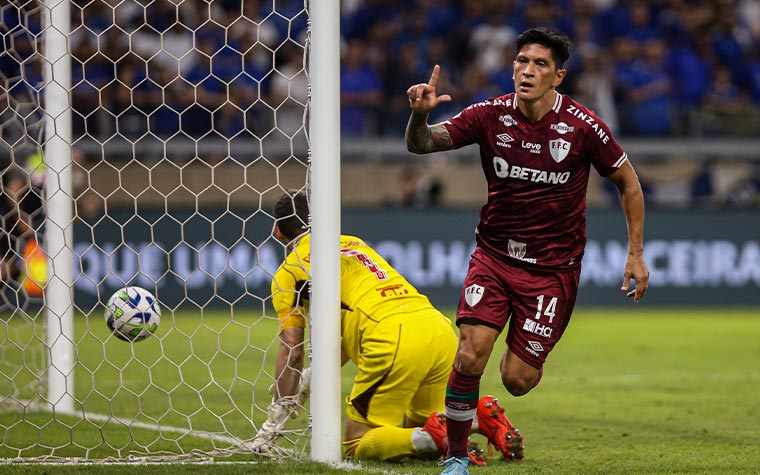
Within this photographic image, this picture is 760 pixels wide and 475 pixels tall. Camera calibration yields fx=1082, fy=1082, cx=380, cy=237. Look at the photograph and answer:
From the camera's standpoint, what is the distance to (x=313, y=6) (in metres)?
5.24

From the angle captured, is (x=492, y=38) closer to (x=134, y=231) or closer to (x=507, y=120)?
(x=134, y=231)

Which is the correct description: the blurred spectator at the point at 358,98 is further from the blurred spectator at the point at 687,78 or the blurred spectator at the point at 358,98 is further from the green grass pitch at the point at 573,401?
the blurred spectator at the point at 687,78

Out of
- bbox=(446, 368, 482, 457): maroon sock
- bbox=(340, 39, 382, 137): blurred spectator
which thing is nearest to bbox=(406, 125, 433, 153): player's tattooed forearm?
bbox=(446, 368, 482, 457): maroon sock

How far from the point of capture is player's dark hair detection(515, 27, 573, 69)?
5.03 meters

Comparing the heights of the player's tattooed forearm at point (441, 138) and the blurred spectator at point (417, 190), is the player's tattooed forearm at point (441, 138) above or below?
above

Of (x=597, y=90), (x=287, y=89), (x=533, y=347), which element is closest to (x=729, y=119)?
(x=597, y=90)

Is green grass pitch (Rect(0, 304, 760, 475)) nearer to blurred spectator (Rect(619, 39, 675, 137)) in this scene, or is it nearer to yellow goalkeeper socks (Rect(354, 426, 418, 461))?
yellow goalkeeper socks (Rect(354, 426, 418, 461))

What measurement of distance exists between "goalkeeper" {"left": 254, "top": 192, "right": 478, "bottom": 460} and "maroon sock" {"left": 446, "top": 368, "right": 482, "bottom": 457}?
0.38m

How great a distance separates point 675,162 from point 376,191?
182 inches

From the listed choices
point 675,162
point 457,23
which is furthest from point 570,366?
point 457,23

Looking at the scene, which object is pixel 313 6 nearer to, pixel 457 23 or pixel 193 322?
pixel 193 322

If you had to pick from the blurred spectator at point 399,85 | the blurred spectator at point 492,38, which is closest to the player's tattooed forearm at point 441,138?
the blurred spectator at point 399,85

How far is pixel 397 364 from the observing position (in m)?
5.40

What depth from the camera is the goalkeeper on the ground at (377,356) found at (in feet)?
17.6
